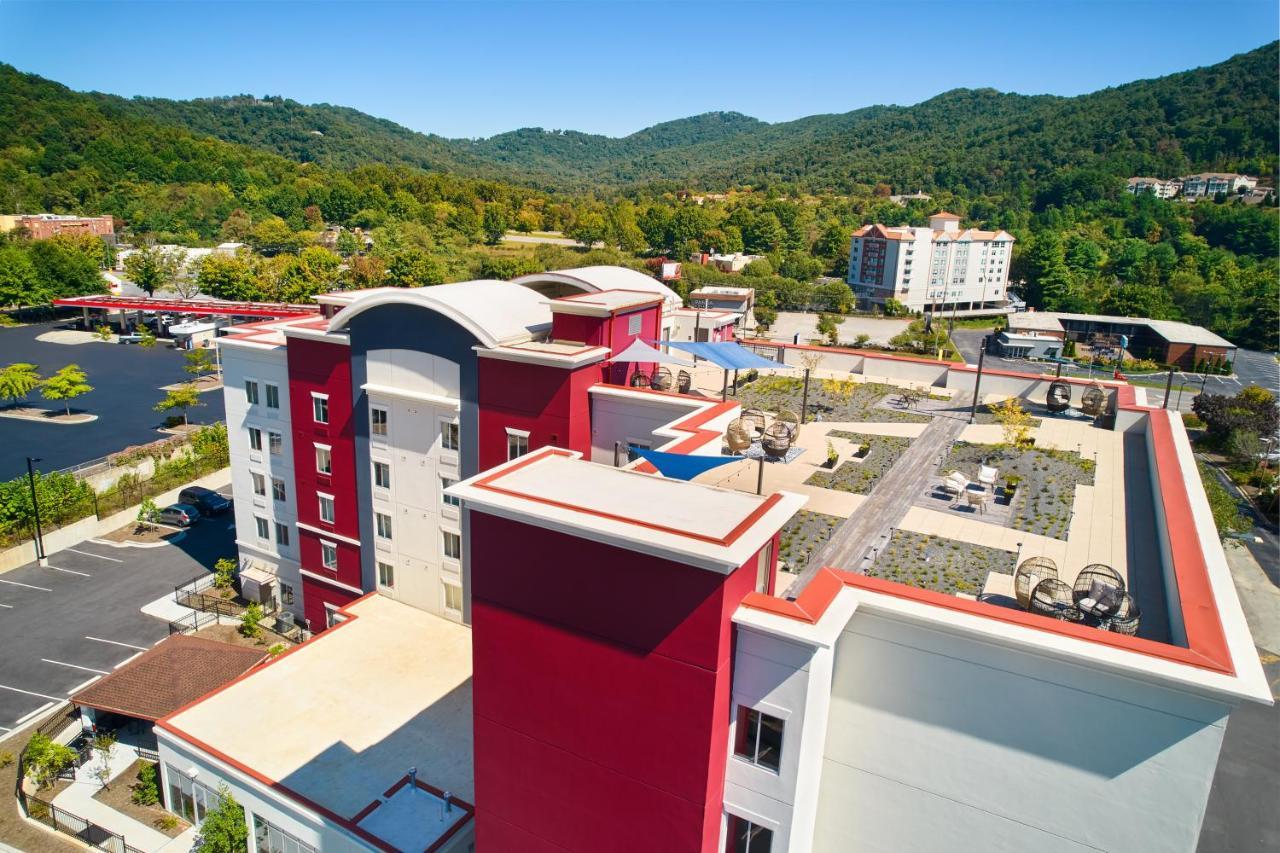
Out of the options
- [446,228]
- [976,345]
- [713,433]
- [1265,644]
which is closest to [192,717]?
[713,433]

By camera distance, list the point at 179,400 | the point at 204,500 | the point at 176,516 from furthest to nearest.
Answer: the point at 179,400 < the point at 204,500 < the point at 176,516

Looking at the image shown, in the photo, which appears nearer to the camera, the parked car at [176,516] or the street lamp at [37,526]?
the street lamp at [37,526]

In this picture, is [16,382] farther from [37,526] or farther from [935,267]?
[935,267]

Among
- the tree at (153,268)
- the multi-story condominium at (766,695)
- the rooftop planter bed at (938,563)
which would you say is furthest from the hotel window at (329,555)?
the tree at (153,268)

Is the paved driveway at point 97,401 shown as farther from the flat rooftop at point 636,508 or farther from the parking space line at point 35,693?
the flat rooftop at point 636,508

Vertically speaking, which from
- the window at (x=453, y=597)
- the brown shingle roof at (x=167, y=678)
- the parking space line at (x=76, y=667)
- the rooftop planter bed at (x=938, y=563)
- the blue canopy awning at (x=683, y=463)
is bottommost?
the parking space line at (x=76, y=667)

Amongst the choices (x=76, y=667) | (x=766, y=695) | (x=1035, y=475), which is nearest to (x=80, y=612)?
(x=76, y=667)

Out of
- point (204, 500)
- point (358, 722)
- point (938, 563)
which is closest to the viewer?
point (938, 563)
